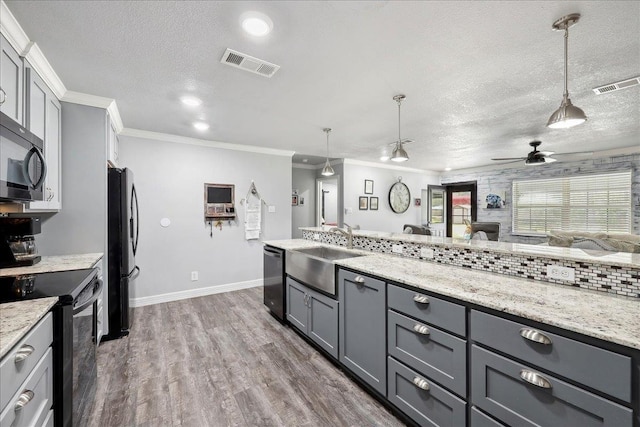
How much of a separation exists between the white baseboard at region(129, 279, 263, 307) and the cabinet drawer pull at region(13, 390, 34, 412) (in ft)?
9.87

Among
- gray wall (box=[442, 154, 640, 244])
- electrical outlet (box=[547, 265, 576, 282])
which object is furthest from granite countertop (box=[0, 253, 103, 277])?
gray wall (box=[442, 154, 640, 244])

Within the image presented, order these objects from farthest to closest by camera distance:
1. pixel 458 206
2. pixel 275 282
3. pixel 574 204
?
pixel 458 206 → pixel 574 204 → pixel 275 282

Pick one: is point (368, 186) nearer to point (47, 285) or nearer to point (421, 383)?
point (421, 383)

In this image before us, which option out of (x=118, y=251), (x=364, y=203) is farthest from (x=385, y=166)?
(x=118, y=251)

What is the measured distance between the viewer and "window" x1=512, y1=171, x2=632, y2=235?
4.96 metres

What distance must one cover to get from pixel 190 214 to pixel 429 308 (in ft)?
12.3

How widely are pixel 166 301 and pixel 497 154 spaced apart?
6.41 metres

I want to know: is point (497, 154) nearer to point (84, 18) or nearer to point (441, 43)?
point (441, 43)

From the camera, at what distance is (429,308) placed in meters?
1.54

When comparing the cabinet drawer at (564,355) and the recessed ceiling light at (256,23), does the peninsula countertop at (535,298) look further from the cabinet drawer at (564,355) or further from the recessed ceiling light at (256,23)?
the recessed ceiling light at (256,23)

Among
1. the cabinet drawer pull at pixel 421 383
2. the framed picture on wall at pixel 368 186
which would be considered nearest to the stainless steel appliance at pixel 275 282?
the cabinet drawer pull at pixel 421 383

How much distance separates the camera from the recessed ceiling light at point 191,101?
2729mm

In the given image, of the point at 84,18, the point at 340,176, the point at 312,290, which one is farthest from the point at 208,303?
the point at 340,176

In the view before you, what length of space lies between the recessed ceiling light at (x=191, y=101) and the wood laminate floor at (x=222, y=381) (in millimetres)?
2441
